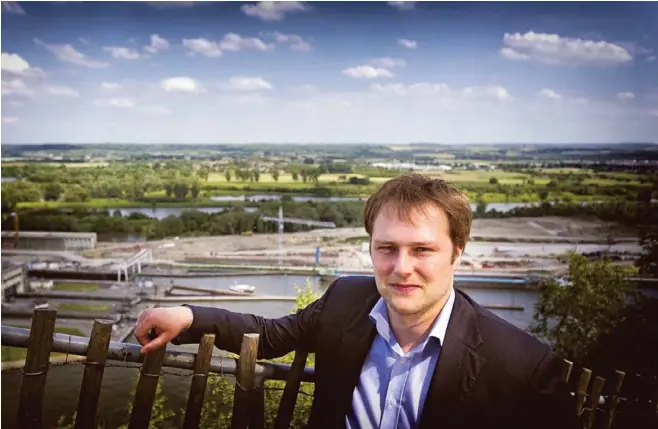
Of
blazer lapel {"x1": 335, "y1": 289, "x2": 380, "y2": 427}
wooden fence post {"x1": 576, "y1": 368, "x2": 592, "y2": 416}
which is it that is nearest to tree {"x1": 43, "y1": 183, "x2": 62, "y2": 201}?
wooden fence post {"x1": 576, "y1": 368, "x2": 592, "y2": 416}

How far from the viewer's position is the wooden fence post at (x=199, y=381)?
3.59 feet

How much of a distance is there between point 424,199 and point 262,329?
0.47 metres

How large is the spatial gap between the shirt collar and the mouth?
0.25 feet

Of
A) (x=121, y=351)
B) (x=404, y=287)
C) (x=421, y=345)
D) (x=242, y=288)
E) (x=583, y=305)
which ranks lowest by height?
(x=242, y=288)

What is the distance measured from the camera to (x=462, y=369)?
0.90 m

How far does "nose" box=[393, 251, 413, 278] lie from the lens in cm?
91

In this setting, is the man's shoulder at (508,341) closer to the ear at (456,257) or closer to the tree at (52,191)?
the ear at (456,257)

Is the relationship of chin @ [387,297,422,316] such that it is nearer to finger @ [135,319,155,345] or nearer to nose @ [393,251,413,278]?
nose @ [393,251,413,278]

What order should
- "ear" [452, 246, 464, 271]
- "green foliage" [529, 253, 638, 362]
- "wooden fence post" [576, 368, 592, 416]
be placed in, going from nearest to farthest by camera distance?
1. "ear" [452, 246, 464, 271]
2. "wooden fence post" [576, 368, 592, 416]
3. "green foliage" [529, 253, 638, 362]

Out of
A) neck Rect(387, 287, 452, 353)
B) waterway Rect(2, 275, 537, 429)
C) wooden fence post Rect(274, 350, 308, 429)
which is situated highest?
neck Rect(387, 287, 452, 353)

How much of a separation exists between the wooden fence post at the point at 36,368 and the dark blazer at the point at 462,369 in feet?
0.97

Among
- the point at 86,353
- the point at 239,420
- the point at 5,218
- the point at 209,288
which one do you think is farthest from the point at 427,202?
the point at 5,218

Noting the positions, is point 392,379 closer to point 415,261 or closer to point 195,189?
point 415,261

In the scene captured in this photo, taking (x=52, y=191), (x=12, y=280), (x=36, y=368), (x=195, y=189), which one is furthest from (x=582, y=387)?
(x=12, y=280)
